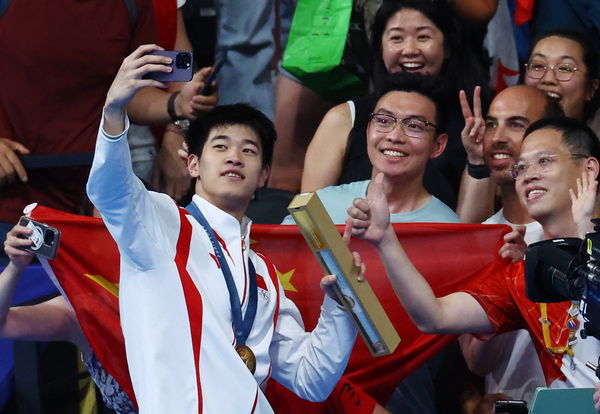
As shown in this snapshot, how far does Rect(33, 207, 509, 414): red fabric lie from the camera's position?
4.04 metres

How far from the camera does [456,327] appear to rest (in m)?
4.00

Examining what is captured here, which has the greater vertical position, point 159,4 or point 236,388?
point 159,4

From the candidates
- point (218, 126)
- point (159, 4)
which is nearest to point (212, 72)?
point (218, 126)

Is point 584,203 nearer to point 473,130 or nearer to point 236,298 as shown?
point 473,130

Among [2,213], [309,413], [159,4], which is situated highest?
[159,4]

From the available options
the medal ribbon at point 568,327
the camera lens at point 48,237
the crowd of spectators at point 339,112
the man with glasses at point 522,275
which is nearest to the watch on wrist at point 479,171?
the crowd of spectators at point 339,112

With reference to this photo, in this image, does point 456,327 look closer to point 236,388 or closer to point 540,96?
point 236,388

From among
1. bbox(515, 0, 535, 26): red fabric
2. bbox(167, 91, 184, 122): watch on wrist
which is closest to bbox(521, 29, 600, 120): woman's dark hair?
bbox(515, 0, 535, 26): red fabric

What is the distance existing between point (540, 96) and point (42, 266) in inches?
82.2

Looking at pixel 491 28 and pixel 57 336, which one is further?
pixel 491 28

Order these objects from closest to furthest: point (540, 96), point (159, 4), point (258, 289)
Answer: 1. point (258, 289)
2. point (540, 96)
3. point (159, 4)

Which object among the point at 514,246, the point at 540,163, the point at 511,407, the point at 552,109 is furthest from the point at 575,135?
the point at 511,407

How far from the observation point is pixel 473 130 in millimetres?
4617

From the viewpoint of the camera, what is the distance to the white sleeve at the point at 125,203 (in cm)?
333
